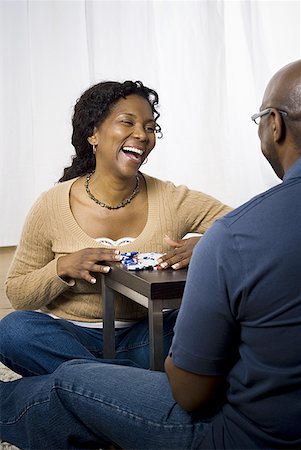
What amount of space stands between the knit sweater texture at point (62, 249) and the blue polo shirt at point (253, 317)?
3.18 ft

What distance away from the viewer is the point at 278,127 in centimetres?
134

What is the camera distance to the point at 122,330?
2238 millimetres

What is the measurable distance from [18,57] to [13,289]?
8.59 feet

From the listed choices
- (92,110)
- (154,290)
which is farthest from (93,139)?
(154,290)

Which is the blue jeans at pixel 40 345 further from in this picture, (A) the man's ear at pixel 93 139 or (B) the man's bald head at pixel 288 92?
(B) the man's bald head at pixel 288 92

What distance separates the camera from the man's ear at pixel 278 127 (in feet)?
4.40

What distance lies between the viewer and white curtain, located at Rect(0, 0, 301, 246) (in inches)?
183

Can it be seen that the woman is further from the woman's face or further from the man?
the man

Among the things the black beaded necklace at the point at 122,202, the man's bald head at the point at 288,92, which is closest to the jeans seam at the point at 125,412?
the man's bald head at the point at 288,92

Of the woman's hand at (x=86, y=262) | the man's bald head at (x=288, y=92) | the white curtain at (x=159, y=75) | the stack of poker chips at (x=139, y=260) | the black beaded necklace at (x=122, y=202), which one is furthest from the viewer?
the white curtain at (x=159, y=75)

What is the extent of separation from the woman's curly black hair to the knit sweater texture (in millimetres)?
176

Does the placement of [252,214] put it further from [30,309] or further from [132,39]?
[132,39]

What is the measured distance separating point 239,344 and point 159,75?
3912 mm

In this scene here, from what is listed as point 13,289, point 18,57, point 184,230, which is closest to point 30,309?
point 13,289
